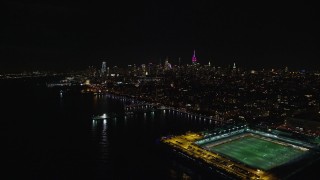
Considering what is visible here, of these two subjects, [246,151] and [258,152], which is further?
[246,151]

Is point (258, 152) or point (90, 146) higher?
point (258, 152)

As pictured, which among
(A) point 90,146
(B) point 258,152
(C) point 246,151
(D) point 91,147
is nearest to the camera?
(B) point 258,152

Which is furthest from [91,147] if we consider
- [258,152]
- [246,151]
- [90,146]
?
[258,152]

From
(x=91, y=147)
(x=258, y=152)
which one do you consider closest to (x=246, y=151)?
(x=258, y=152)

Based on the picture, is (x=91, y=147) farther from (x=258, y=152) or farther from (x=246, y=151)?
(x=258, y=152)

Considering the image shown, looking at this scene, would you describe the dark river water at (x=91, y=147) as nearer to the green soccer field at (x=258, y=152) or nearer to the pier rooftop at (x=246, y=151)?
the pier rooftop at (x=246, y=151)

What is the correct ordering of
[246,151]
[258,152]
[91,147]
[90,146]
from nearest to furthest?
1. [258,152]
2. [246,151]
3. [91,147]
4. [90,146]
